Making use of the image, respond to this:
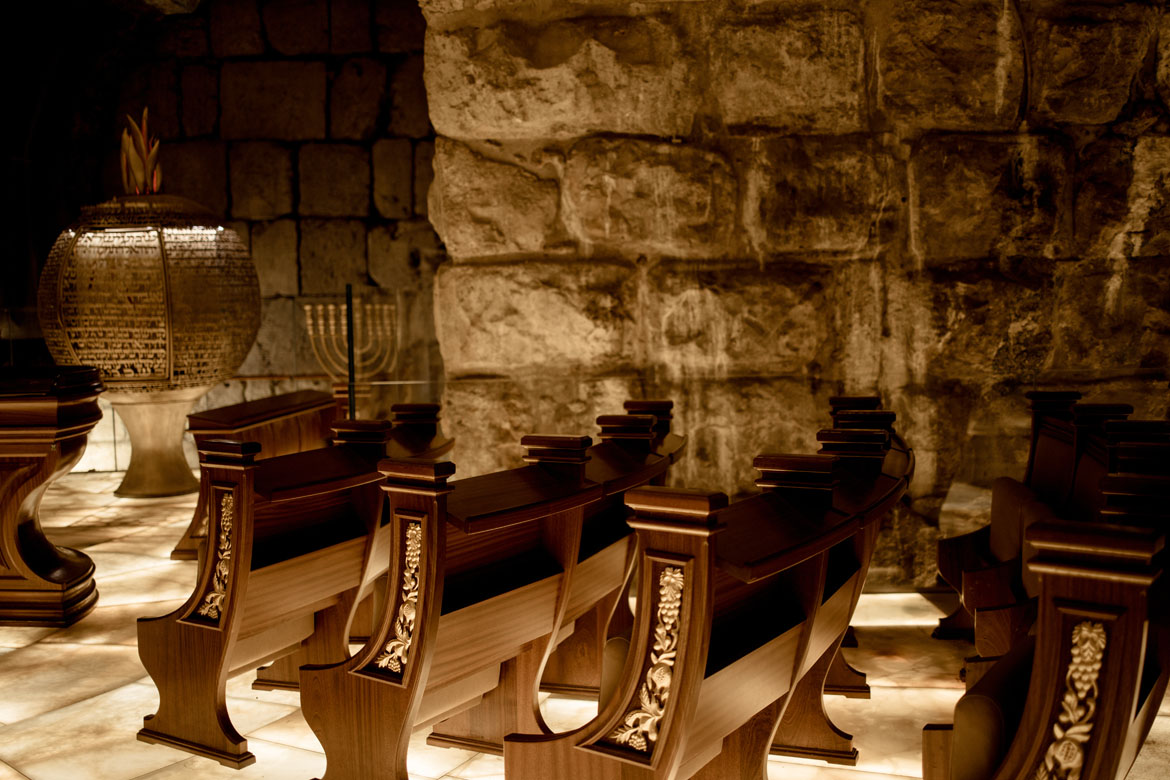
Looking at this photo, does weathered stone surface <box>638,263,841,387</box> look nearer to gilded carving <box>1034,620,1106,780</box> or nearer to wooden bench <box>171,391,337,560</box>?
wooden bench <box>171,391,337,560</box>

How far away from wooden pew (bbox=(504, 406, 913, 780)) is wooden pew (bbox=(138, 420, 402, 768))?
731 mm

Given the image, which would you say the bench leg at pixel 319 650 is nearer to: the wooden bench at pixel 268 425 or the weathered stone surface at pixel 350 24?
the wooden bench at pixel 268 425

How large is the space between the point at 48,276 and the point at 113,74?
280 cm

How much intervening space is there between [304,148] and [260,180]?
0.39 m

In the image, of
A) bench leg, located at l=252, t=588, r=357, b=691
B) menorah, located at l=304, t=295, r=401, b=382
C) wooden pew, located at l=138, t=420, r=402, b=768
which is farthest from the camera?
menorah, located at l=304, t=295, r=401, b=382

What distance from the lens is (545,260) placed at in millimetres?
3391

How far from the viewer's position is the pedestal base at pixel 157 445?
5234 mm

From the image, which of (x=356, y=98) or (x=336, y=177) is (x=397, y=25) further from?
(x=336, y=177)

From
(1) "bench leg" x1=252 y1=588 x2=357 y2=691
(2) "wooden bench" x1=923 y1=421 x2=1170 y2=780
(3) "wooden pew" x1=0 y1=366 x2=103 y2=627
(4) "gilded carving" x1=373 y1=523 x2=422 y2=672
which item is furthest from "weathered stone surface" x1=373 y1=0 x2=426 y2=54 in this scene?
(2) "wooden bench" x1=923 y1=421 x2=1170 y2=780

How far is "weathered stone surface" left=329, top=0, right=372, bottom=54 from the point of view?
6.80 metres

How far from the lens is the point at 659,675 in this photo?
4.74ft

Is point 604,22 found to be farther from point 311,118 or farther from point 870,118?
point 311,118

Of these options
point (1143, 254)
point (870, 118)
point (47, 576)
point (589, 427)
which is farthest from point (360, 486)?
point (1143, 254)

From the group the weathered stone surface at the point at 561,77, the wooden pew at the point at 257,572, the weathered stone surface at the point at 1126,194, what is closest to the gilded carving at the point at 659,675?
the wooden pew at the point at 257,572
